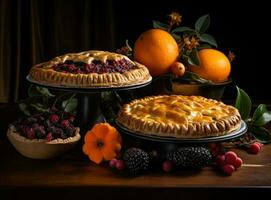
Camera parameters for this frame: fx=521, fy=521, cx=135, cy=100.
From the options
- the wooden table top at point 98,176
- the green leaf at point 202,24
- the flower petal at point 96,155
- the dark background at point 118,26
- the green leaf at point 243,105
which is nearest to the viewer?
the wooden table top at point 98,176

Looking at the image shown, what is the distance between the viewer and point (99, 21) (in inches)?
87.0

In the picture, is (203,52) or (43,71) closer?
(43,71)

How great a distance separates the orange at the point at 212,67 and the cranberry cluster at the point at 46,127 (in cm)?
46

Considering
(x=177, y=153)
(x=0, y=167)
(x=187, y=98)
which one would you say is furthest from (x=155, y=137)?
(x=0, y=167)

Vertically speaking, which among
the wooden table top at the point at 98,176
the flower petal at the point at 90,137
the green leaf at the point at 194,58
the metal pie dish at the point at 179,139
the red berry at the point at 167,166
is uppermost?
the green leaf at the point at 194,58

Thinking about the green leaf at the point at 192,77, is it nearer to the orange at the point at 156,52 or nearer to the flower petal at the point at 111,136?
the orange at the point at 156,52

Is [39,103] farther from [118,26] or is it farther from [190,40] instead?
[118,26]

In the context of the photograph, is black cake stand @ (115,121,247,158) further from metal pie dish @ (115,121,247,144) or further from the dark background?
the dark background

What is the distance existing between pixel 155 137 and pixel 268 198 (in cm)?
28

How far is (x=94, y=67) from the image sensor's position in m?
1.30

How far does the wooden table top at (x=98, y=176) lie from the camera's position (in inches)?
43.8

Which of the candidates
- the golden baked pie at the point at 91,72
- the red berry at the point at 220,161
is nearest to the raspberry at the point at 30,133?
the golden baked pie at the point at 91,72

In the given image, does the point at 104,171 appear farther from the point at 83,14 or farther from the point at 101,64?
the point at 83,14

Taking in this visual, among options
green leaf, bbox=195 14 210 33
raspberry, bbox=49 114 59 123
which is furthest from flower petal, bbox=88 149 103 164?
green leaf, bbox=195 14 210 33
